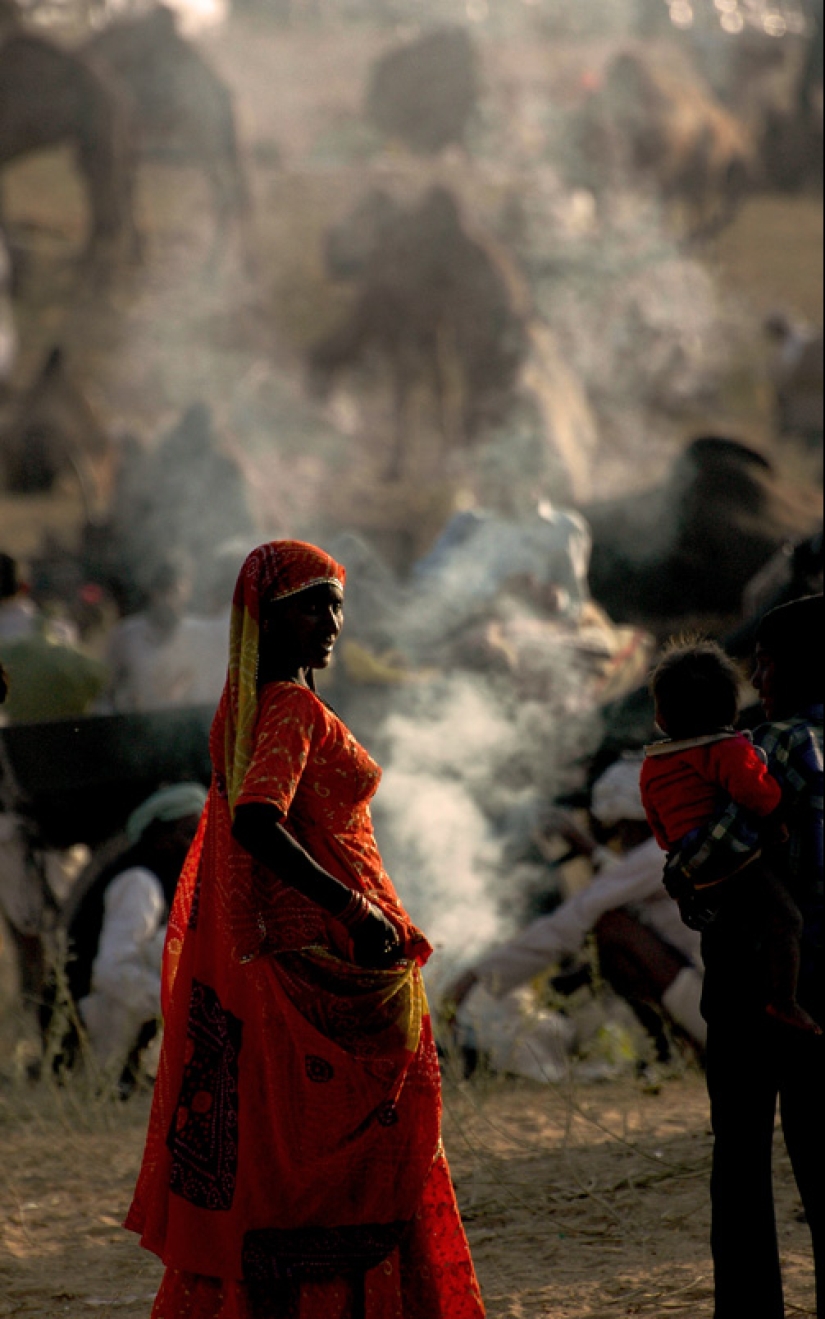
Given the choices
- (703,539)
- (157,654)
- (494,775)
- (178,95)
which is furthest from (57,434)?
(494,775)

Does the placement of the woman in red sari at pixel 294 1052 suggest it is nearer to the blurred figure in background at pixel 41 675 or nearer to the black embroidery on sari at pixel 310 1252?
the black embroidery on sari at pixel 310 1252

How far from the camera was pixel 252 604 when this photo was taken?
2.46 metres


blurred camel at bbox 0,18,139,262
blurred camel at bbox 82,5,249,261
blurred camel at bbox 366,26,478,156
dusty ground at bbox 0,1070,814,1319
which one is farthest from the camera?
blurred camel at bbox 366,26,478,156

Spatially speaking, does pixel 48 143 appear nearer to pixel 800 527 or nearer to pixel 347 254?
pixel 347 254

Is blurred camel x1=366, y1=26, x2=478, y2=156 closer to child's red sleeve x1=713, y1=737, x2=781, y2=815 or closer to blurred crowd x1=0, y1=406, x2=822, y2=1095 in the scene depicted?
blurred crowd x1=0, y1=406, x2=822, y2=1095


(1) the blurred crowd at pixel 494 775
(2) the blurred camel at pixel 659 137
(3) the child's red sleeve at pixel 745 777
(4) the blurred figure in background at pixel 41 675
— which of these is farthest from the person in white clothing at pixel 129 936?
(2) the blurred camel at pixel 659 137

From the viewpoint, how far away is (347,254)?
830 inches

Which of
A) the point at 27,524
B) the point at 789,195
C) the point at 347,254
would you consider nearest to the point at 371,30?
the point at 789,195

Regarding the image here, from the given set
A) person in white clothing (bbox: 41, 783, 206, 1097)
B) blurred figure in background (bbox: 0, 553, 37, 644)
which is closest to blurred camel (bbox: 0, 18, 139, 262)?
blurred figure in background (bbox: 0, 553, 37, 644)

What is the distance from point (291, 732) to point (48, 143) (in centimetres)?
2151

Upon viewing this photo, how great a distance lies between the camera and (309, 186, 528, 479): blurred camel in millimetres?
18125

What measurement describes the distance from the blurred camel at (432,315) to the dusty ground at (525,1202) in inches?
578

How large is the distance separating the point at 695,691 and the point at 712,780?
151mm

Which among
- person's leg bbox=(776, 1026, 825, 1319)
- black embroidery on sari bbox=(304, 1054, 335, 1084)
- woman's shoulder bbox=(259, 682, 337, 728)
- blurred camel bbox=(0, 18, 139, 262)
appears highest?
blurred camel bbox=(0, 18, 139, 262)
